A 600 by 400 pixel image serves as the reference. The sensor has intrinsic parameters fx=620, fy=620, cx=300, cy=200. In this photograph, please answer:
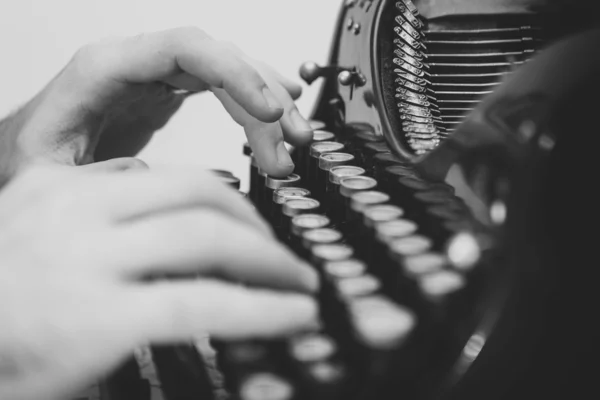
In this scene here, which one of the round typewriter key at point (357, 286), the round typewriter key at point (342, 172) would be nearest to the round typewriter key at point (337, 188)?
the round typewriter key at point (342, 172)

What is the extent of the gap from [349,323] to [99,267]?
226 mm

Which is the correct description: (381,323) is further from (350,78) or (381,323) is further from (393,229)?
(350,78)

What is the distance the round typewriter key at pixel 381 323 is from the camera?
1.63 feet

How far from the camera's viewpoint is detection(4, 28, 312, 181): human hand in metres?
0.85

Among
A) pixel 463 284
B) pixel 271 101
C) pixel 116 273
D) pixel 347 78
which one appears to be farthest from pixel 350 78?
pixel 116 273

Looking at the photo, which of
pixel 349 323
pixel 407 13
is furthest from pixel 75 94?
pixel 349 323

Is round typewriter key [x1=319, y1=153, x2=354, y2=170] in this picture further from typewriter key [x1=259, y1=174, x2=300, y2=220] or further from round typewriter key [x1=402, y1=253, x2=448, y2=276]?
round typewriter key [x1=402, y1=253, x2=448, y2=276]

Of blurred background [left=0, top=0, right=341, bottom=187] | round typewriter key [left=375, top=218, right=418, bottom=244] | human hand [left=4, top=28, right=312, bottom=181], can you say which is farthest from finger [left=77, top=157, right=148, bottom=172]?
blurred background [left=0, top=0, right=341, bottom=187]

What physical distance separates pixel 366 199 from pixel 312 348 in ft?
0.85

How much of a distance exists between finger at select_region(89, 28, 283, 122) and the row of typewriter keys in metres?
0.15

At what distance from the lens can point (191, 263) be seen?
444 millimetres

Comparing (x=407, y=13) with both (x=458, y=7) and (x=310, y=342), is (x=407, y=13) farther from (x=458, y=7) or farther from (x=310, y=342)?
(x=310, y=342)

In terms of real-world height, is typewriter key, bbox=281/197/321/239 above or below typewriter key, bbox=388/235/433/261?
below

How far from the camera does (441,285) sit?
1.71 feet
